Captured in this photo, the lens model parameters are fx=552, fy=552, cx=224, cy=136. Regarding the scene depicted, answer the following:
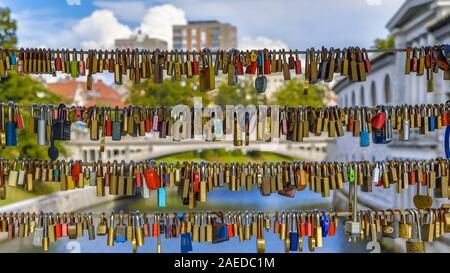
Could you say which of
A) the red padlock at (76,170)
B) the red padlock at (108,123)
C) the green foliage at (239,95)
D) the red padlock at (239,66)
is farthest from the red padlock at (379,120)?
the green foliage at (239,95)

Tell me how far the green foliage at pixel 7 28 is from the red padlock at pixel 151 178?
15.8 meters

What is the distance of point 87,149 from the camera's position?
3319cm

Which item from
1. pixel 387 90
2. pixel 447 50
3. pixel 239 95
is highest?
pixel 239 95

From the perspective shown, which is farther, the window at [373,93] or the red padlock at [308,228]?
the window at [373,93]

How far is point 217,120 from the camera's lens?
16.4 ft

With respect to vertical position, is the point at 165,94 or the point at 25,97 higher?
the point at 165,94

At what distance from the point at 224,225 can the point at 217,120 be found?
0.94m

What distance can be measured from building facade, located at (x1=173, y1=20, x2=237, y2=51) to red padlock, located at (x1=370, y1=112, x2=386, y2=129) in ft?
294

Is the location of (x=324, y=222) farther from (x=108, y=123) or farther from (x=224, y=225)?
(x=108, y=123)

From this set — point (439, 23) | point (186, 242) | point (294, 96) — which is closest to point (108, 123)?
point (186, 242)

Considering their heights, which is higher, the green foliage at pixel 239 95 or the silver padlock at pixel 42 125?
the green foliage at pixel 239 95

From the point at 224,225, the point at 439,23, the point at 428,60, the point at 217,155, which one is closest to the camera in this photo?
the point at 224,225

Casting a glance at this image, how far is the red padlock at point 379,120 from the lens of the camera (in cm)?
498

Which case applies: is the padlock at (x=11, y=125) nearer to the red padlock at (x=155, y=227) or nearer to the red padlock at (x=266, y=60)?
the red padlock at (x=155, y=227)
